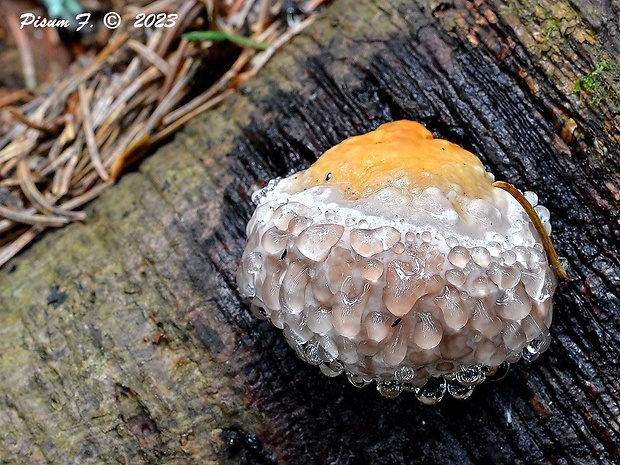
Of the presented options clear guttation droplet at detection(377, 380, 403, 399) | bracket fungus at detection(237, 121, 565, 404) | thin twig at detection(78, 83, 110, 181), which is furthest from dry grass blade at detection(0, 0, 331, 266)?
clear guttation droplet at detection(377, 380, 403, 399)

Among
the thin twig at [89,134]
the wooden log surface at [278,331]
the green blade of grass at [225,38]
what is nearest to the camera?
the wooden log surface at [278,331]

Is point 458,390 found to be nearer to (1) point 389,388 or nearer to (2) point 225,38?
(1) point 389,388

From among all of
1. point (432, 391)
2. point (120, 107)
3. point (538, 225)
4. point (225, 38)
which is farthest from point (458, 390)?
point (120, 107)

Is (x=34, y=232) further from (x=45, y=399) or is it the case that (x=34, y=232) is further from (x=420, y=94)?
(x=420, y=94)

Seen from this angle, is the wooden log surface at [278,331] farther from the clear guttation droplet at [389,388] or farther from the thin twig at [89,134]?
the thin twig at [89,134]

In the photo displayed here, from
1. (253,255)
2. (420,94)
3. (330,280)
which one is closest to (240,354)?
(253,255)

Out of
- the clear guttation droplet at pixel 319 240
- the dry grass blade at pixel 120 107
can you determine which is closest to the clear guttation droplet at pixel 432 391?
the clear guttation droplet at pixel 319 240
